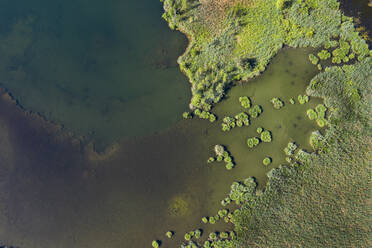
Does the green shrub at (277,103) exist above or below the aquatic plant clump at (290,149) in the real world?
above

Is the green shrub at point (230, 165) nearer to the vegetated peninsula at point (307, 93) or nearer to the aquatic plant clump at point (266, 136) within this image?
the vegetated peninsula at point (307, 93)

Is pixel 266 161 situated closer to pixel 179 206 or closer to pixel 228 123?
pixel 228 123

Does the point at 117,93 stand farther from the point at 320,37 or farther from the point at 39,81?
the point at 320,37

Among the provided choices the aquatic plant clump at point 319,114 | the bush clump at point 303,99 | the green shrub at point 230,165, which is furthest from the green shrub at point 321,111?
the green shrub at point 230,165

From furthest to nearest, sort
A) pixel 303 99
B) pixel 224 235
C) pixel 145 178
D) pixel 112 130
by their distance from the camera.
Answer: pixel 112 130, pixel 145 178, pixel 303 99, pixel 224 235

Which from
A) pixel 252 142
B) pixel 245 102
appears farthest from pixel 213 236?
pixel 245 102

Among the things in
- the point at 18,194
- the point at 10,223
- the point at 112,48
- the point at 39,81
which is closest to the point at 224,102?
the point at 112,48

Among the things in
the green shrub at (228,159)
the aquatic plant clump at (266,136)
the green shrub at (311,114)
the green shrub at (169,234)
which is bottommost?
the green shrub at (169,234)
